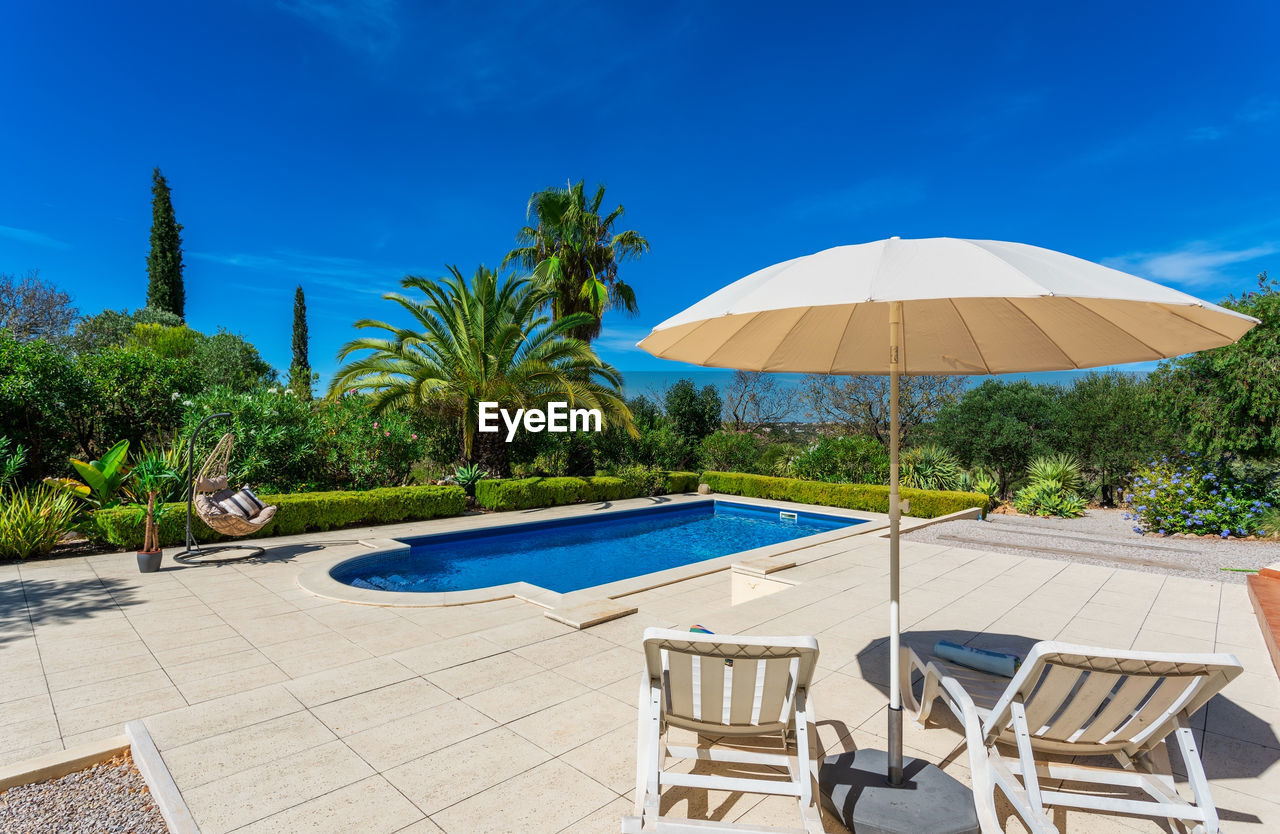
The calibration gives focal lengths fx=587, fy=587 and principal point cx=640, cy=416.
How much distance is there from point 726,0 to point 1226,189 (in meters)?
21.9

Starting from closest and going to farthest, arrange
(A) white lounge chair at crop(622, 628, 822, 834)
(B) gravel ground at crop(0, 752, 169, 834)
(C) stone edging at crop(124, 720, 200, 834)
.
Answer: (A) white lounge chair at crop(622, 628, 822, 834), (C) stone edging at crop(124, 720, 200, 834), (B) gravel ground at crop(0, 752, 169, 834)

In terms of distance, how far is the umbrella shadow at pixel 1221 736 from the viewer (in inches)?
110

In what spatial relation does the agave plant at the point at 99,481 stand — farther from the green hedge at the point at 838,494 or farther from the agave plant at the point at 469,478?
the green hedge at the point at 838,494

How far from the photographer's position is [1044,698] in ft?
6.93

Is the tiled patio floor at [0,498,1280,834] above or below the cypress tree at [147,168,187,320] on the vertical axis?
below

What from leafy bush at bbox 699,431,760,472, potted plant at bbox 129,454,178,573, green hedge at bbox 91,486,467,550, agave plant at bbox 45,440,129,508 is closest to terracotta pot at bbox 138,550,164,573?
potted plant at bbox 129,454,178,573

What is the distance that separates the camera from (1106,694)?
6.77 feet

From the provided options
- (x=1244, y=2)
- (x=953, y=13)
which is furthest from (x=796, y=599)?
(x=953, y=13)

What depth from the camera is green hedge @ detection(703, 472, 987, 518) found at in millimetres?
12578

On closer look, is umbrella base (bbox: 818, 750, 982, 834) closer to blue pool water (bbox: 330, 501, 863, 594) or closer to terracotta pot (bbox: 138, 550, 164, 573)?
blue pool water (bbox: 330, 501, 863, 594)

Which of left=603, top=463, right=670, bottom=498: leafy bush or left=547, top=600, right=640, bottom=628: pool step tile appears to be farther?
left=603, top=463, right=670, bottom=498: leafy bush

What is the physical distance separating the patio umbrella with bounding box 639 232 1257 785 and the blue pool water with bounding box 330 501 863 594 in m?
6.11

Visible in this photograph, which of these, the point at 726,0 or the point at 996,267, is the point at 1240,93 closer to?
the point at 726,0

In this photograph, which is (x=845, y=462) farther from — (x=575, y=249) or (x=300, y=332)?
(x=300, y=332)
